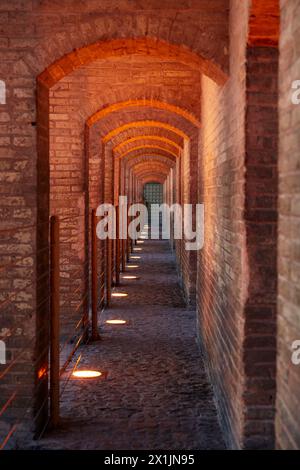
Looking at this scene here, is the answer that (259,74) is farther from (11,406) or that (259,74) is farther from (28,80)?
(11,406)

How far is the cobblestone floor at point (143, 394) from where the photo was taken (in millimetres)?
4895

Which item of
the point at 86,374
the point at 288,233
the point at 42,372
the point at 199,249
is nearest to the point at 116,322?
the point at 199,249

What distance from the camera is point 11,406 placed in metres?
5.15

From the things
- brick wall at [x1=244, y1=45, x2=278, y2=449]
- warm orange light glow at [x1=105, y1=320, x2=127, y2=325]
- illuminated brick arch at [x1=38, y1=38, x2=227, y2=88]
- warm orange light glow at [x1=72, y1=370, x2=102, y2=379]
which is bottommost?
warm orange light glow at [x1=72, y1=370, x2=102, y2=379]

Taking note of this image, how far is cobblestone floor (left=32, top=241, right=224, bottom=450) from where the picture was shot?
4895 millimetres

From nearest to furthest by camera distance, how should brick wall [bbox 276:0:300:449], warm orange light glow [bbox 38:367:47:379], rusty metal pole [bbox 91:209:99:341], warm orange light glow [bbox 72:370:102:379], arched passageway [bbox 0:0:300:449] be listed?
brick wall [bbox 276:0:300:449], arched passageway [bbox 0:0:300:449], warm orange light glow [bbox 38:367:47:379], warm orange light glow [bbox 72:370:102:379], rusty metal pole [bbox 91:209:99:341]

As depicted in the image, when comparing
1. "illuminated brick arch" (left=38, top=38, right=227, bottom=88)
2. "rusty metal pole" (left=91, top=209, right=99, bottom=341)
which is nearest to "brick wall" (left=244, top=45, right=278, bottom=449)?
"illuminated brick arch" (left=38, top=38, right=227, bottom=88)

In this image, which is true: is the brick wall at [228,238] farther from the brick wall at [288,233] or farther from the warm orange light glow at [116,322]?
the warm orange light glow at [116,322]

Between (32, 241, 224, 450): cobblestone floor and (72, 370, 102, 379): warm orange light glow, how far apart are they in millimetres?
129

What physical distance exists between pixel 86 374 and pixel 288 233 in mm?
4143

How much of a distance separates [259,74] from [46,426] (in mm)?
→ 3237

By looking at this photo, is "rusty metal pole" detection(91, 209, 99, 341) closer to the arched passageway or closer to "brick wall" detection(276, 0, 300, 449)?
the arched passageway
